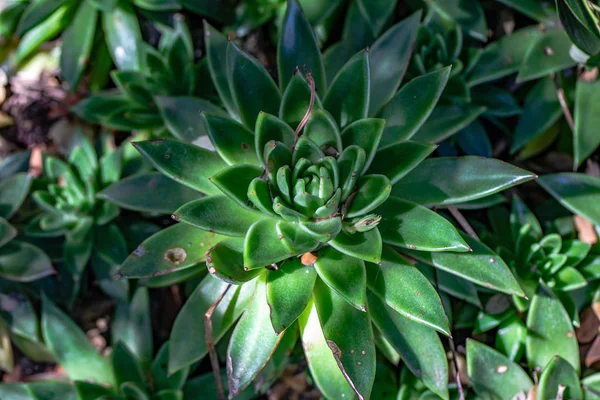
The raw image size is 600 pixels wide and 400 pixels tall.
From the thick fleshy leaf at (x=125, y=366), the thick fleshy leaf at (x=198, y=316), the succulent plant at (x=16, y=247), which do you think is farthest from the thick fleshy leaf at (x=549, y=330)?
the succulent plant at (x=16, y=247)

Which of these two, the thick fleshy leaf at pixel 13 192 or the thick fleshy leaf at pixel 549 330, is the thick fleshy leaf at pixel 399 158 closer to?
the thick fleshy leaf at pixel 549 330

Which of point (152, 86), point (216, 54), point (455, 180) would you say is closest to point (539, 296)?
point (455, 180)

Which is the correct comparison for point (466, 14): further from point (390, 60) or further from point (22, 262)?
point (22, 262)

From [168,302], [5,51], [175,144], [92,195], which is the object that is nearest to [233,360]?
[175,144]

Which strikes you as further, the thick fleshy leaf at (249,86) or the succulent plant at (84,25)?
the succulent plant at (84,25)

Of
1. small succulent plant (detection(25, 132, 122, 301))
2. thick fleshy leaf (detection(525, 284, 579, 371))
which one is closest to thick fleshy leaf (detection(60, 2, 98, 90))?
small succulent plant (detection(25, 132, 122, 301))

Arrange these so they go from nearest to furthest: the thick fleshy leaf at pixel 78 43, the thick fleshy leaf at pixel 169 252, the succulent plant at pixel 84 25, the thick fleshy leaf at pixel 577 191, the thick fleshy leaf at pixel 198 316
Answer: the thick fleshy leaf at pixel 169 252 < the thick fleshy leaf at pixel 198 316 < the thick fleshy leaf at pixel 577 191 < the succulent plant at pixel 84 25 < the thick fleshy leaf at pixel 78 43
